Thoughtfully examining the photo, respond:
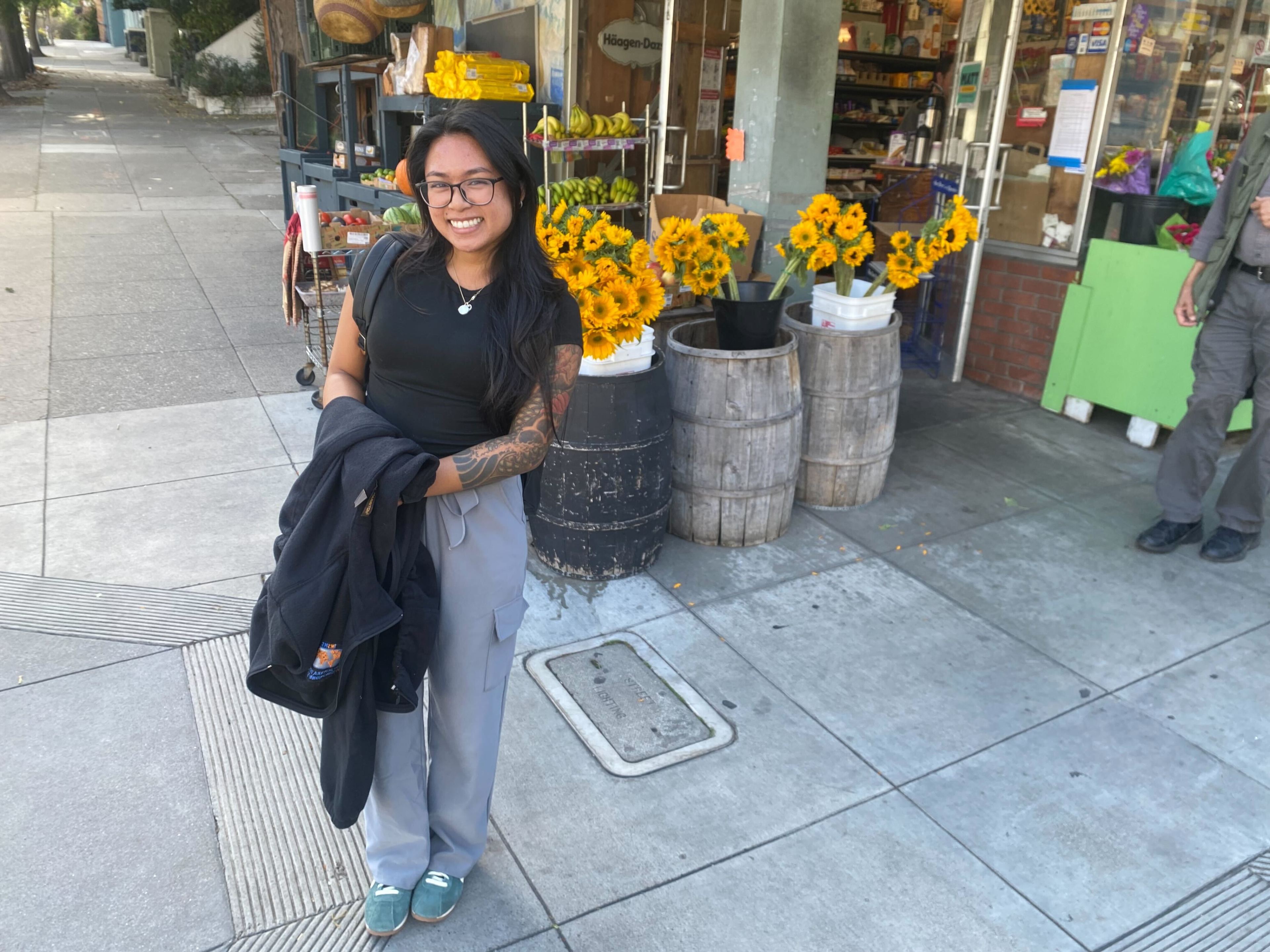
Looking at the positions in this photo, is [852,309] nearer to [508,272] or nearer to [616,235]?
[616,235]

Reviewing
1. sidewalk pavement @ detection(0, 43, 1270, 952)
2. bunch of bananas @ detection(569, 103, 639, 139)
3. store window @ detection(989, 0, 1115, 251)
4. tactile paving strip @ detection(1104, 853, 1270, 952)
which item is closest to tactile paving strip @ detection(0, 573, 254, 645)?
sidewalk pavement @ detection(0, 43, 1270, 952)

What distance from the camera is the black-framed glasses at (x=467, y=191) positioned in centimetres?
188

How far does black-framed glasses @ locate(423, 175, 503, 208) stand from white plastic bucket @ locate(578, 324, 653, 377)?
1.67 metres

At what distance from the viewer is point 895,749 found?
9.87 ft

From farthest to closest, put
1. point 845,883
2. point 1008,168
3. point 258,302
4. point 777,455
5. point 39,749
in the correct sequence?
point 258,302, point 1008,168, point 777,455, point 39,749, point 845,883

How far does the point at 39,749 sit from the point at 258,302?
5.76 m

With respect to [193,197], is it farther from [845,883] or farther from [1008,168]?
[845,883]

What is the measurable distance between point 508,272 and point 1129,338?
4680 mm

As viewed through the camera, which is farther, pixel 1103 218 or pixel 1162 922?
pixel 1103 218

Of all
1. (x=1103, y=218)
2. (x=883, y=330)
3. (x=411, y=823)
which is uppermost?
(x=1103, y=218)

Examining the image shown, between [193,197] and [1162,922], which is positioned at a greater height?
[193,197]

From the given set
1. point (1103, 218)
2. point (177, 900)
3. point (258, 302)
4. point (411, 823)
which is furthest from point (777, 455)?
point (258, 302)

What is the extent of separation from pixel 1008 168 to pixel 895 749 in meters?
4.59

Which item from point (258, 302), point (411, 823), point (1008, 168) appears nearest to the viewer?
point (411, 823)
